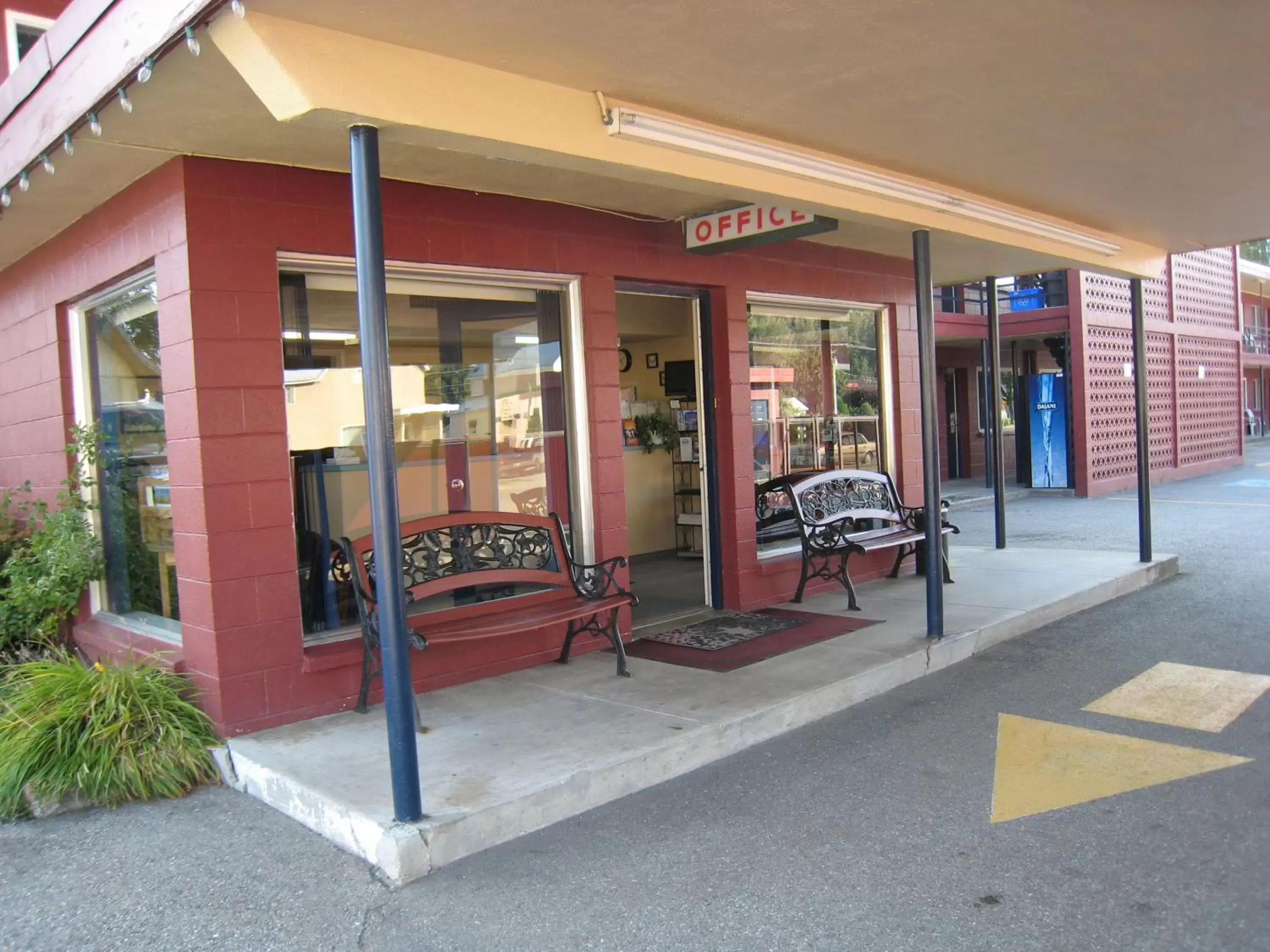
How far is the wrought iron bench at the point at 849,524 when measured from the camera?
7.31m

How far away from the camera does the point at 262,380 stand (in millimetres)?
4809

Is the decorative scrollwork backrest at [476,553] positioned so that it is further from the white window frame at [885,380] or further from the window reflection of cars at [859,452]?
the white window frame at [885,380]

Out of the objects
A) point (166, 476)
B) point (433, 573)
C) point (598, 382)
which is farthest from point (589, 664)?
point (166, 476)

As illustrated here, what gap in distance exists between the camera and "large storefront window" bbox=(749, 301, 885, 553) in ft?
25.6

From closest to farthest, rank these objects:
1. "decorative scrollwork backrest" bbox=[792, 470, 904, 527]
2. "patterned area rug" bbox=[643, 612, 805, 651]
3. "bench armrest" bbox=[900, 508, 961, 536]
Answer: "patterned area rug" bbox=[643, 612, 805, 651], "decorative scrollwork backrest" bbox=[792, 470, 904, 527], "bench armrest" bbox=[900, 508, 961, 536]

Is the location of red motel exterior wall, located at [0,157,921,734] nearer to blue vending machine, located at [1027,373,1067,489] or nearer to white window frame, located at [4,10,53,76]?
white window frame, located at [4,10,53,76]

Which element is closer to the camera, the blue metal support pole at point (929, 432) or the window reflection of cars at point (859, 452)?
the blue metal support pole at point (929, 432)

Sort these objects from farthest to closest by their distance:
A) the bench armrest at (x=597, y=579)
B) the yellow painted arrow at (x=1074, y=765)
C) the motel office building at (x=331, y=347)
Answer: the bench armrest at (x=597, y=579), the motel office building at (x=331, y=347), the yellow painted arrow at (x=1074, y=765)

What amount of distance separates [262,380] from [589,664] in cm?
250

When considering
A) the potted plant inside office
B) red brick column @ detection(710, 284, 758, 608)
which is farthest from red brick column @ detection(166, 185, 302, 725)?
the potted plant inside office

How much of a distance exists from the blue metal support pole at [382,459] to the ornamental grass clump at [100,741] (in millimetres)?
1471

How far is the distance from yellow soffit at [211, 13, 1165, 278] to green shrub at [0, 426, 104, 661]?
3249mm

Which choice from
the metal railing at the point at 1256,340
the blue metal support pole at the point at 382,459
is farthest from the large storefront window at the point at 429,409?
the metal railing at the point at 1256,340

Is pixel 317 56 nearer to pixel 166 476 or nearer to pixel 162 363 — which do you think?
pixel 162 363
